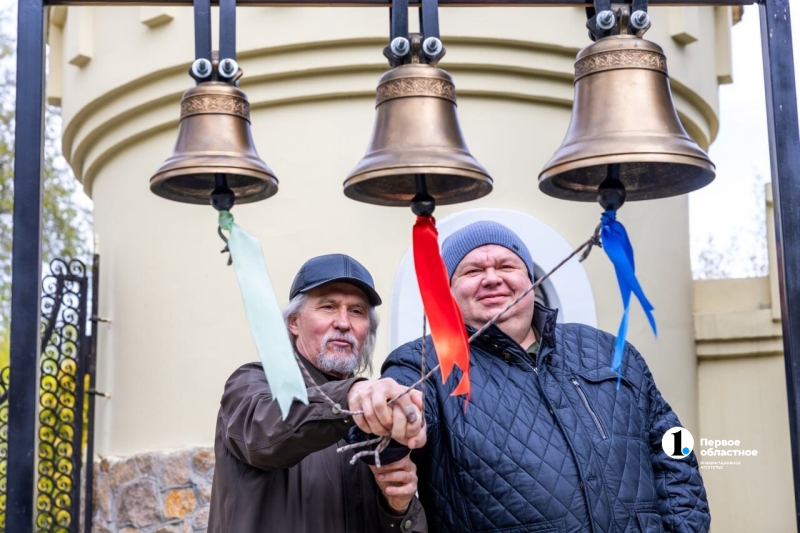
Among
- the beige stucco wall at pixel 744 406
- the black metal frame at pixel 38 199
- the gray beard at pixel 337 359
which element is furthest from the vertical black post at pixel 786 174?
the beige stucco wall at pixel 744 406

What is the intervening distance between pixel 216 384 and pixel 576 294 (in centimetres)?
200

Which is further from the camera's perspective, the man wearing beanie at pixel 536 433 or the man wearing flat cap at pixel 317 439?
the man wearing beanie at pixel 536 433

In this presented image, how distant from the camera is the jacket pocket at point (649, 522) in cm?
301

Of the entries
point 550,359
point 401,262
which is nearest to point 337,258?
point 550,359

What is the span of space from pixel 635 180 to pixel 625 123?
0.98ft

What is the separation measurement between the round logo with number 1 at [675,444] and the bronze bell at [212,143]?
4.62 ft

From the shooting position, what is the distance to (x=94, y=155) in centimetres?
668

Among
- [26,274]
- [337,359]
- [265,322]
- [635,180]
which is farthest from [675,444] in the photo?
[26,274]

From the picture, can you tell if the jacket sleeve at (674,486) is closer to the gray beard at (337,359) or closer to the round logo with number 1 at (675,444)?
the round logo with number 1 at (675,444)

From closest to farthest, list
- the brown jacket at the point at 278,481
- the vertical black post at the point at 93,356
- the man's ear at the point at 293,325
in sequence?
the brown jacket at the point at 278,481
the man's ear at the point at 293,325
the vertical black post at the point at 93,356

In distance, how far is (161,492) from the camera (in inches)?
229

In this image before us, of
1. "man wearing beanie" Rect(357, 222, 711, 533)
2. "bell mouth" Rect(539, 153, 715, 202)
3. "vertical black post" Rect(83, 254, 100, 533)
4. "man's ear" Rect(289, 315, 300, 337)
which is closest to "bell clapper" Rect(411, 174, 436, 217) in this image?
"bell mouth" Rect(539, 153, 715, 202)

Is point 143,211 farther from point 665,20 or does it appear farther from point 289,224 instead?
point 665,20

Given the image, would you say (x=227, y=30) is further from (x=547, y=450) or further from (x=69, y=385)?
(x=69, y=385)
